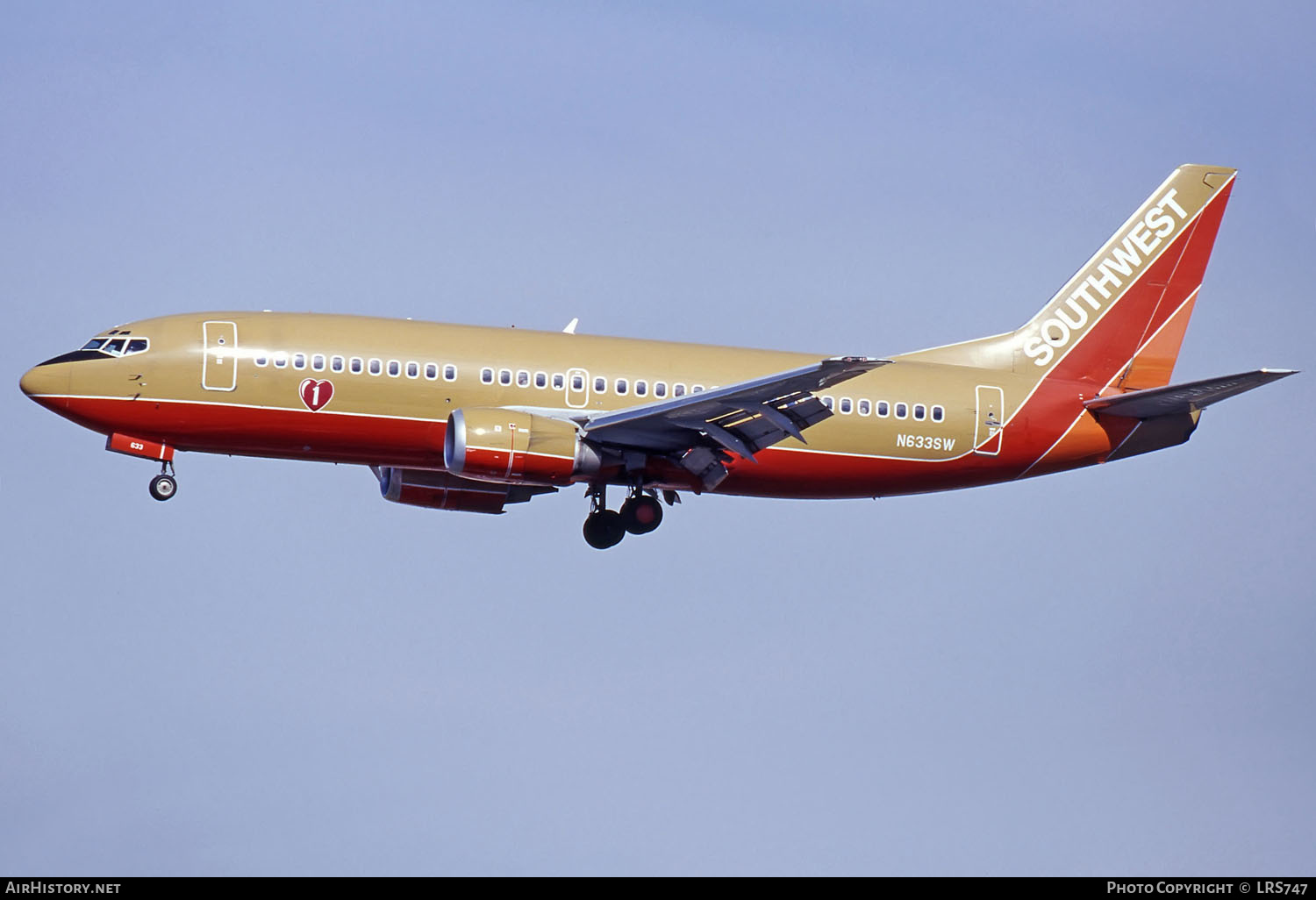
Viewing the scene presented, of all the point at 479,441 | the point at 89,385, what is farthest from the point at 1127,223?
the point at 89,385

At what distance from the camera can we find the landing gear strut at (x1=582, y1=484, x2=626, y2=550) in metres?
50.1

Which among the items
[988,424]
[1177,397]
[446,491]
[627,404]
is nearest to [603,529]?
[627,404]

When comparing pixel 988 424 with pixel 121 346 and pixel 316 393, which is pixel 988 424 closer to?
pixel 316 393

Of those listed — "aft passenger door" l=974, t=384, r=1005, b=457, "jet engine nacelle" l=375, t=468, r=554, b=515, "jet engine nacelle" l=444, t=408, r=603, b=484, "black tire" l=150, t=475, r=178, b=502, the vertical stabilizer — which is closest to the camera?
"jet engine nacelle" l=444, t=408, r=603, b=484

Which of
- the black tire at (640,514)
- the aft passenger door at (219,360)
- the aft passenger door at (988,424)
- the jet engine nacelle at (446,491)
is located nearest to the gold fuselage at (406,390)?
the aft passenger door at (219,360)

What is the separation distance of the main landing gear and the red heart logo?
7.85m

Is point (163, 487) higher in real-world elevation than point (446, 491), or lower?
lower

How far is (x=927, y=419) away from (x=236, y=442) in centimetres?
1819

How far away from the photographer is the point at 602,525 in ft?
164

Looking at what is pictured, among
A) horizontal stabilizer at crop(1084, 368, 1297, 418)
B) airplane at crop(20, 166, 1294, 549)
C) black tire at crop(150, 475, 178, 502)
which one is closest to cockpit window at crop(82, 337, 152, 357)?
airplane at crop(20, 166, 1294, 549)

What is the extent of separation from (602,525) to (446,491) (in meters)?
4.71

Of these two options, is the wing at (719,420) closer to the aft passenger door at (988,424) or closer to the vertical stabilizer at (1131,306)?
the aft passenger door at (988,424)

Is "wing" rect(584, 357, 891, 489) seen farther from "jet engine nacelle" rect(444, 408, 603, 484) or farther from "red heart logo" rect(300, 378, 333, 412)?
"red heart logo" rect(300, 378, 333, 412)

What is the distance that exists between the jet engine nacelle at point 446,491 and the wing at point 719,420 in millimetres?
5268
